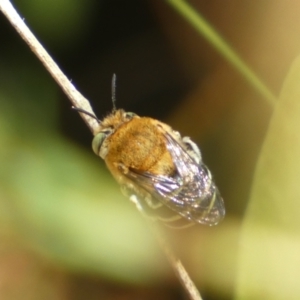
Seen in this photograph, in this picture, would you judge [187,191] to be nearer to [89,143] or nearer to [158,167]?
[158,167]

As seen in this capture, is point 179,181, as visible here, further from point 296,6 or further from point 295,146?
point 296,6

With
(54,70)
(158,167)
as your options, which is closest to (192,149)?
(158,167)

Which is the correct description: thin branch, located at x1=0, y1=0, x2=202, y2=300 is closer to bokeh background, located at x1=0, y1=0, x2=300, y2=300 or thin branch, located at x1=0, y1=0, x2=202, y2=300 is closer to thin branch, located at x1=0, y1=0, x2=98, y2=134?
Result: thin branch, located at x1=0, y1=0, x2=98, y2=134

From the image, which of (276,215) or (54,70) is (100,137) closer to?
(54,70)

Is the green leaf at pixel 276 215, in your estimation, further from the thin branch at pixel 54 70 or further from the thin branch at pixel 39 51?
the thin branch at pixel 39 51

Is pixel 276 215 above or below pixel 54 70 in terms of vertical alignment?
below

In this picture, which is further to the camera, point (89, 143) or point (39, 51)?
point (89, 143)
